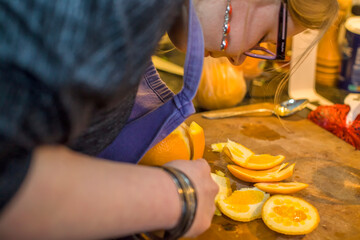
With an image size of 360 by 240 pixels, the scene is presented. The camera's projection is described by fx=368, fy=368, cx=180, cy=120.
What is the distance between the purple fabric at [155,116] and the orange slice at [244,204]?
0.21 metres

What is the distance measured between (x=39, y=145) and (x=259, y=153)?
30.7 inches

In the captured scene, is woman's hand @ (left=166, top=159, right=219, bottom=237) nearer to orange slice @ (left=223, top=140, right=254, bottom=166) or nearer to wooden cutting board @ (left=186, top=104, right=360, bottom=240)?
wooden cutting board @ (left=186, top=104, right=360, bottom=240)

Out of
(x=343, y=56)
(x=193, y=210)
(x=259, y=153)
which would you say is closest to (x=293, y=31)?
(x=259, y=153)

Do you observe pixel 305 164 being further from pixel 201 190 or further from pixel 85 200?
pixel 85 200

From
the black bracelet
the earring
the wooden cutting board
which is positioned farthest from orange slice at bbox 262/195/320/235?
the earring

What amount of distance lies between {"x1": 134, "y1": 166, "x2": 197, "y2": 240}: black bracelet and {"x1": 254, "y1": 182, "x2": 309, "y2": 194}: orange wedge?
0.34 meters

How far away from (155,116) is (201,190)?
244mm

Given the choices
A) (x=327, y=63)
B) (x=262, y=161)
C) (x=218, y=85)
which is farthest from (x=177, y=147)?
(x=327, y=63)

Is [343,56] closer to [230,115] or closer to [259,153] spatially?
[230,115]

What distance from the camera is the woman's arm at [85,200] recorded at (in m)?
0.42

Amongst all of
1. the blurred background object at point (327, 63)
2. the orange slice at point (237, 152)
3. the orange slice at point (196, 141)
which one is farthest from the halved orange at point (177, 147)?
the blurred background object at point (327, 63)

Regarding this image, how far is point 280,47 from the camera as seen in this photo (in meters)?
0.89

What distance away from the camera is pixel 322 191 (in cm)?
91

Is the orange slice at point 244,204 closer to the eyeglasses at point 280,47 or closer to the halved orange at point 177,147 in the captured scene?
the halved orange at point 177,147
